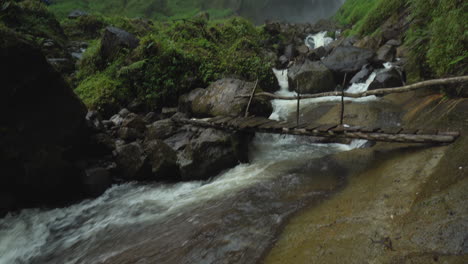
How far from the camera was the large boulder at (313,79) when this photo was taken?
33.9 feet

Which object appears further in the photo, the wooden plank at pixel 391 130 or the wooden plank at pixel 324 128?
the wooden plank at pixel 324 128

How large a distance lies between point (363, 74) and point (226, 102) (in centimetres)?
641

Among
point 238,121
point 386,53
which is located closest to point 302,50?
point 386,53

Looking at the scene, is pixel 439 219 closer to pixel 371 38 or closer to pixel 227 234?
pixel 227 234

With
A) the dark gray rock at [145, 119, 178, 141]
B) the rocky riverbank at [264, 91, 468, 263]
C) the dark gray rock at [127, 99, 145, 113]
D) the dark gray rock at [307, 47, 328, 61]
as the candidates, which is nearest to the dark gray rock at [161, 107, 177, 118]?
the dark gray rock at [127, 99, 145, 113]

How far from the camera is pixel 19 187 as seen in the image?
482cm

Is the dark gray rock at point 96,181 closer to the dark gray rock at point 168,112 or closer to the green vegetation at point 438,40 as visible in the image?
the dark gray rock at point 168,112

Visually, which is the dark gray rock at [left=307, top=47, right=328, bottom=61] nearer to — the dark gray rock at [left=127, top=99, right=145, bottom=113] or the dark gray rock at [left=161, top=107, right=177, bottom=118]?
the dark gray rock at [left=161, top=107, right=177, bottom=118]

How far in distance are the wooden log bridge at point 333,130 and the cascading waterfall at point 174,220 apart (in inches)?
28.6

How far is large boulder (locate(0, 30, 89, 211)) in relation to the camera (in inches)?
176

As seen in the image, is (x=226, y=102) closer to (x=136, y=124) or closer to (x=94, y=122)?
(x=136, y=124)

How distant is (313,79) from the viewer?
10359 mm

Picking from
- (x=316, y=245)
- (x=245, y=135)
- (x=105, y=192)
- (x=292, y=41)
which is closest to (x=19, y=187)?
(x=105, y=192)

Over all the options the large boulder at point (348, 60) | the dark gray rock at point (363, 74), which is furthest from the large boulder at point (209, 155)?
the large boulder at point (348, 60)
